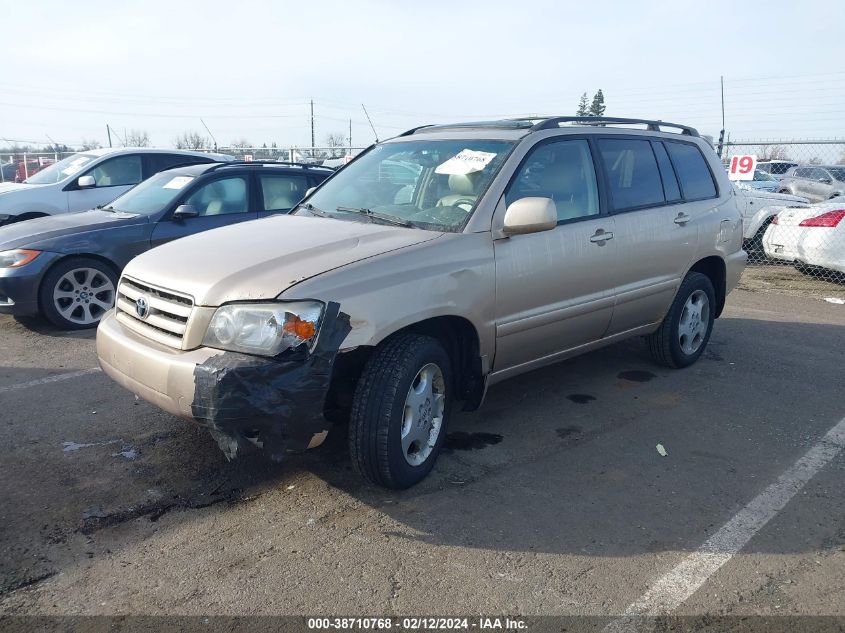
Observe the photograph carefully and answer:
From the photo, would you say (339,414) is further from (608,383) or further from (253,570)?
(608,383)

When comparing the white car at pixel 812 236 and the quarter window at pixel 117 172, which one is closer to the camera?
the white car at pixel 812 236

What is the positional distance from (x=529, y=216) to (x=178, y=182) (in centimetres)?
480

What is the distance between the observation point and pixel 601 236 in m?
4.38

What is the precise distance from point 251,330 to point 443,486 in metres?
1.31

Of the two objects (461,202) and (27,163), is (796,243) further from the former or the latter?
(27,163)

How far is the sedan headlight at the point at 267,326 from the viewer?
296 centimetres

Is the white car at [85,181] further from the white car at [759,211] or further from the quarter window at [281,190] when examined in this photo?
the white car at [759,211]

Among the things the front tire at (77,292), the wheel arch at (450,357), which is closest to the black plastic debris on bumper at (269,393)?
the wheel arch at (450,357)

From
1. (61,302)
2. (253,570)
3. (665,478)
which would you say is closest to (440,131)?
(665,478)

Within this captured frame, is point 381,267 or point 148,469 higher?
point 381,267

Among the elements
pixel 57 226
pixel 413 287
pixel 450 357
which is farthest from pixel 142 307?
pixel 57 226

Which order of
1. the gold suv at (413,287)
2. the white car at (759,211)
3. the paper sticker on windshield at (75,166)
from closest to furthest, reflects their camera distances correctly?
the gold suv at (413,287) < the paper sticker on windshield at (75,166) < the white car at (759,211)

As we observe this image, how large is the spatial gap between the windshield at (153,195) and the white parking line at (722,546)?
5894mm

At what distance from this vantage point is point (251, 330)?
9.84 feet
